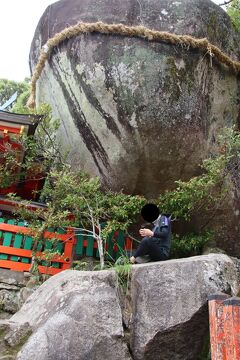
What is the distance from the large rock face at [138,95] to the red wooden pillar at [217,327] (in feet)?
12.4

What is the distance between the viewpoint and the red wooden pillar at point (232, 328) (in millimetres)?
3908

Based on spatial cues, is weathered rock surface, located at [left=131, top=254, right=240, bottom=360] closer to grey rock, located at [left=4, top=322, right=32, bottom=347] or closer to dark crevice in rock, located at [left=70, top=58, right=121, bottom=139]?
grey rock, located at [left=4, top=322, right=32, bottom=347]

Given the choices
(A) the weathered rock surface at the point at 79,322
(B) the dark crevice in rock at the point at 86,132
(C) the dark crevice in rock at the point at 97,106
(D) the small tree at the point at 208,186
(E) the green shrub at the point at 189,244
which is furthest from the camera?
(B) the dark crevice in rock at the point at 86,132

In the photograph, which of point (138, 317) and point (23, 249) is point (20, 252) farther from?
point (138, 317)

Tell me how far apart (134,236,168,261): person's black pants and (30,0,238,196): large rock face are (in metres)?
2.01

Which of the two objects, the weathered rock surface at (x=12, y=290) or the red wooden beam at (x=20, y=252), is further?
the red wooden beam at (x=20, y=252)

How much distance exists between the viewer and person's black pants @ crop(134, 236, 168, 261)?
609 cm

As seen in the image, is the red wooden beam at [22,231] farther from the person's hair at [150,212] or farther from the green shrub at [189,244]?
the green shrub at [189,244]

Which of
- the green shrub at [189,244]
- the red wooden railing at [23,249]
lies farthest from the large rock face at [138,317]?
the green shrub at [189,244]

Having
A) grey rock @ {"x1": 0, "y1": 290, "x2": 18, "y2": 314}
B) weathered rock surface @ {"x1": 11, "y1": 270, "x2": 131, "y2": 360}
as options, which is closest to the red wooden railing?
grey rock @ {"x1": 0, "y1": 290, "x2": 18, "y2": 314}

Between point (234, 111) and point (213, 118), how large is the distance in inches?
23.8

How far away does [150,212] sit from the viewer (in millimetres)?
7156

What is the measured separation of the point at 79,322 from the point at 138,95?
4221mm

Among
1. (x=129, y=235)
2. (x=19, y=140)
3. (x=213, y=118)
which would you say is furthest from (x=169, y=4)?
(x=129, y=235)
